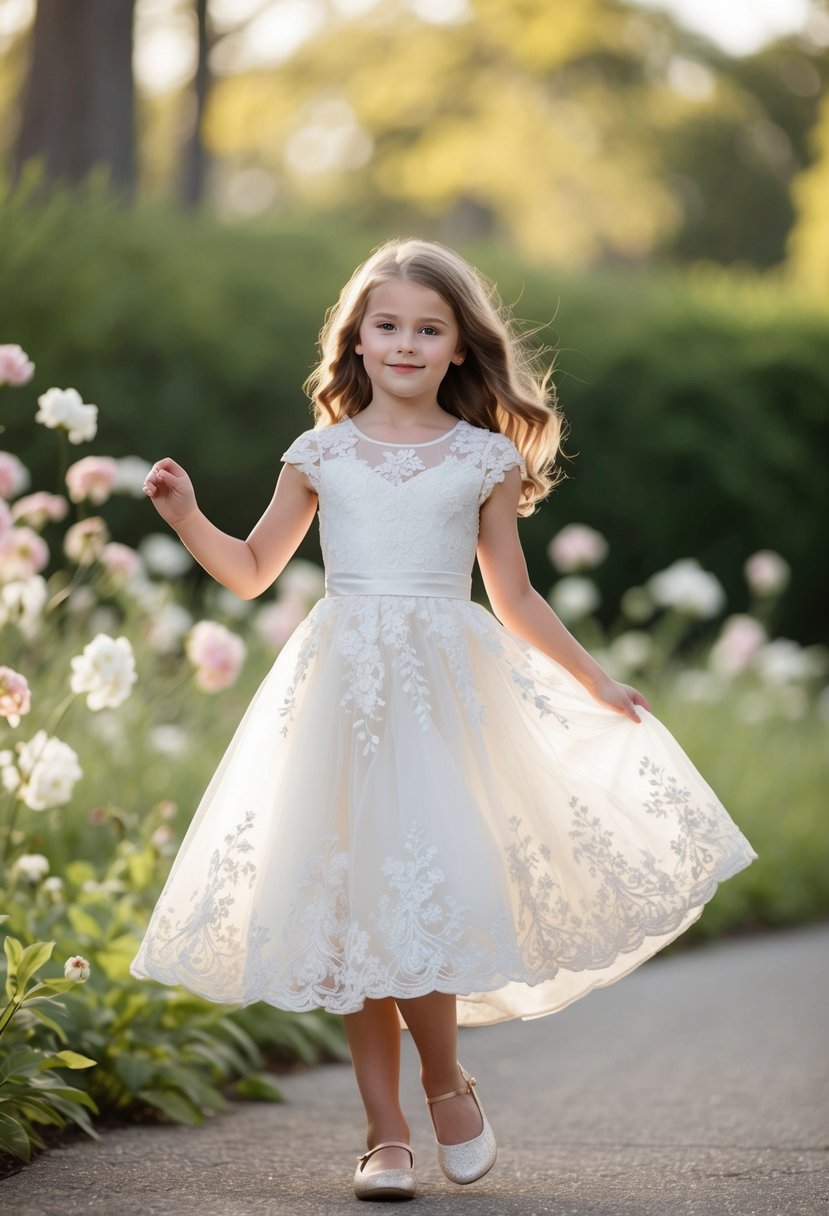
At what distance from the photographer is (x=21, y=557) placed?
349 cm

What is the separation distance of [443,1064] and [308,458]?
1134 millimetres

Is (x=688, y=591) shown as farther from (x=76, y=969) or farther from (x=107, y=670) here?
(x=76, y=969)

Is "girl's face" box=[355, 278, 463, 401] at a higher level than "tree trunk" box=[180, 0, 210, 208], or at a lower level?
lower

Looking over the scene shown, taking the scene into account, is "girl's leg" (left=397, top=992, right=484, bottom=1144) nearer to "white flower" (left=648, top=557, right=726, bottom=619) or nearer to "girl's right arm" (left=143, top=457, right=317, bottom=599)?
"girl's right arm" (left=143, top=457, right=317, bottom=599)

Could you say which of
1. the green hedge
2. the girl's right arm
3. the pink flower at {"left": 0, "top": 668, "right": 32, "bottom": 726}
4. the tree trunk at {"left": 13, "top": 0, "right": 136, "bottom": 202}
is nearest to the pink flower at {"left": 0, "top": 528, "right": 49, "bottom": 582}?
the pink flower at {"left": 0, "top": 668, "right": 32, "bottom": 726}

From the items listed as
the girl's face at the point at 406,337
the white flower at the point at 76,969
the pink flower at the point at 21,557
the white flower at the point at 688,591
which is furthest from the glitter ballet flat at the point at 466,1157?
the white flower at the point at 688,591

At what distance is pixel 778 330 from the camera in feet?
36.4

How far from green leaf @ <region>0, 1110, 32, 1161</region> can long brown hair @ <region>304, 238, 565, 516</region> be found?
1.43 m

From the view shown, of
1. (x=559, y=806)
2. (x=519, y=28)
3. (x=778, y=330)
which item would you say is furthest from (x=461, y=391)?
(x=519, y=28)

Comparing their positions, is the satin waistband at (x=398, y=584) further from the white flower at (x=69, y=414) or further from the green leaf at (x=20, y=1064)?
the green leaf at (x=20, y=1064)

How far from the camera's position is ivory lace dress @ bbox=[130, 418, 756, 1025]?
248 centimetres

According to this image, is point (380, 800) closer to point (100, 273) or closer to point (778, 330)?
point (100, 273)

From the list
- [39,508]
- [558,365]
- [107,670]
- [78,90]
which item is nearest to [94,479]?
[39,508]

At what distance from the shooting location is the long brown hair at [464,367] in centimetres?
289
